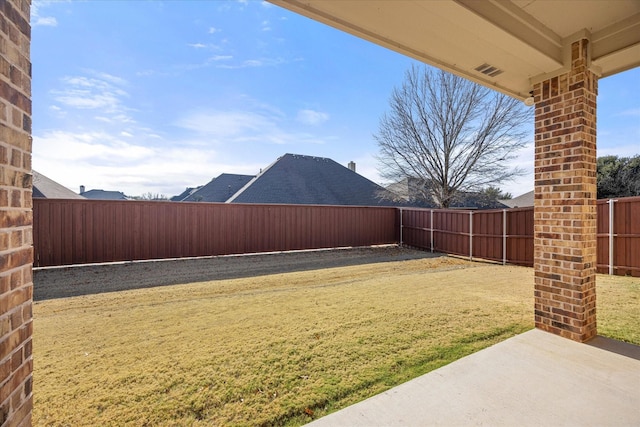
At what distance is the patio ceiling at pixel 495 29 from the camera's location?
83.4 inches

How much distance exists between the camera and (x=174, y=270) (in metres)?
7.65

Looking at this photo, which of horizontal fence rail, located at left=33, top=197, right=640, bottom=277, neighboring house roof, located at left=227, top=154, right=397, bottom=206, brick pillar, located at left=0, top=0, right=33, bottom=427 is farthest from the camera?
neighboring house roof, located at left=227, top=154, right=397, bottom=206

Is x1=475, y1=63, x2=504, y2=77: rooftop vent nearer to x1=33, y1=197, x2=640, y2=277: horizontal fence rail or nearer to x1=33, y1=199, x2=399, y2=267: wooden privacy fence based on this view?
x1=33, y1=197, x2=640, y2=277: horizontal fence rail

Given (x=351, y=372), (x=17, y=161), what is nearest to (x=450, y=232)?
(x=351, y=372)

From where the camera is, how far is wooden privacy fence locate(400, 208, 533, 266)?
7.95 m

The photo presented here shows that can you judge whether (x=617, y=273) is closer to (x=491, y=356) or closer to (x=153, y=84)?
(x=491, y=356)

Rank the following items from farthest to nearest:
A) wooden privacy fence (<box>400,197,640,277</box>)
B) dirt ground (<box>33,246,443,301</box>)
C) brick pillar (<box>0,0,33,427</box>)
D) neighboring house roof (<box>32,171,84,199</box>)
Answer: neighboring house roof (<box>32,171,84,199</box>)
wooden privacy fence (<box>400,197,640,277</box>)
dirt ground (<box>33,246,443,301</box>)
brick pillar (<box>0,0,33,427</box>)

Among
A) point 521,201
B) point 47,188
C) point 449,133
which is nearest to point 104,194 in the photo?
point 47,188

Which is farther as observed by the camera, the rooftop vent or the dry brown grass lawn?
the rooftop vent

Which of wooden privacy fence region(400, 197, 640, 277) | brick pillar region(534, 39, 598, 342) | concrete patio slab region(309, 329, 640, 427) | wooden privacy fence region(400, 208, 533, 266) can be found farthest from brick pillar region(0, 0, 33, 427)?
wooden privacy fence region(400, 208, 533, 266)

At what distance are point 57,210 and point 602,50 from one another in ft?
37.8

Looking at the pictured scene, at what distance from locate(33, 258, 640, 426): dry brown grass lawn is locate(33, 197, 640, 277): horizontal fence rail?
1.83 m

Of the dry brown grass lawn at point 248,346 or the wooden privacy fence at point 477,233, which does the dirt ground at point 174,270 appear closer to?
the dry brown grass lawn at point 248,346

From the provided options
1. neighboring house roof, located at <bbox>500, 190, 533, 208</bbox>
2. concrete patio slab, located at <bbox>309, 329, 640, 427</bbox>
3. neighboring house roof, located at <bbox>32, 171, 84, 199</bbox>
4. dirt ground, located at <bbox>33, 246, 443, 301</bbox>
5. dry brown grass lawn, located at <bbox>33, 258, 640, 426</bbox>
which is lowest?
dirt ground, located at <bbox>33, 246, 443, 301</bbox>
